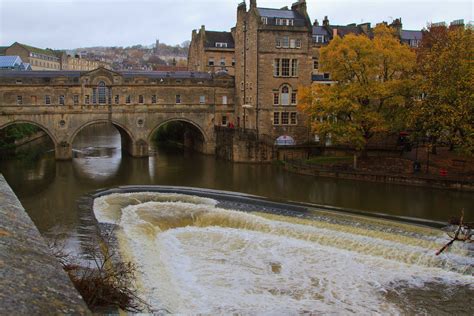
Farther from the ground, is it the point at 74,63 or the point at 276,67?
the point at 74,63

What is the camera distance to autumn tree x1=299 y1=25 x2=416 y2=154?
3678cm

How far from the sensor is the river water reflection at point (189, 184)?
28.5m

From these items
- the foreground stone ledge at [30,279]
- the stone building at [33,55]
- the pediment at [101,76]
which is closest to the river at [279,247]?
the foreground stone ledge at [30,279]

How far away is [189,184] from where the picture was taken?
36.3 meters

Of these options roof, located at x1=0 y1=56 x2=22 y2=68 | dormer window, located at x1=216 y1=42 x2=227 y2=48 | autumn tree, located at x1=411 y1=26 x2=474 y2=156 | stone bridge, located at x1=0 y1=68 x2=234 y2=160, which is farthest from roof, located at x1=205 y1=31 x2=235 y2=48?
autumn tree, located at x1=411 y1=26 x2=474 y2=156

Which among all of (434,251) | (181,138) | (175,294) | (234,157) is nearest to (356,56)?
(234,157)

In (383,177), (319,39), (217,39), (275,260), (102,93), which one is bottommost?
(275,260)

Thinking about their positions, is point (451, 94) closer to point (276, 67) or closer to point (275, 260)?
point (275, 260)

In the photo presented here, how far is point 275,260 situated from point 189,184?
1683 centimetres

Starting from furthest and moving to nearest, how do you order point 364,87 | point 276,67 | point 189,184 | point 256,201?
point 276,67, point 364,87, point 189,184, point 256,201

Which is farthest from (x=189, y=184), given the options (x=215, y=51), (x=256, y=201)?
(x=215, y=51)

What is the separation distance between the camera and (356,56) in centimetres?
3741

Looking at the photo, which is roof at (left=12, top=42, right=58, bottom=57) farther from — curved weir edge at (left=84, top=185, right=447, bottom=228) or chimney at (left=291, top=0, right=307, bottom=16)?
curved weir edge at (left=84, top=185, right=447, bottom=228)

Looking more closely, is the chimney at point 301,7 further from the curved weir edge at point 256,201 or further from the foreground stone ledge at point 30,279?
the foreground stone ledge at point 30,279
